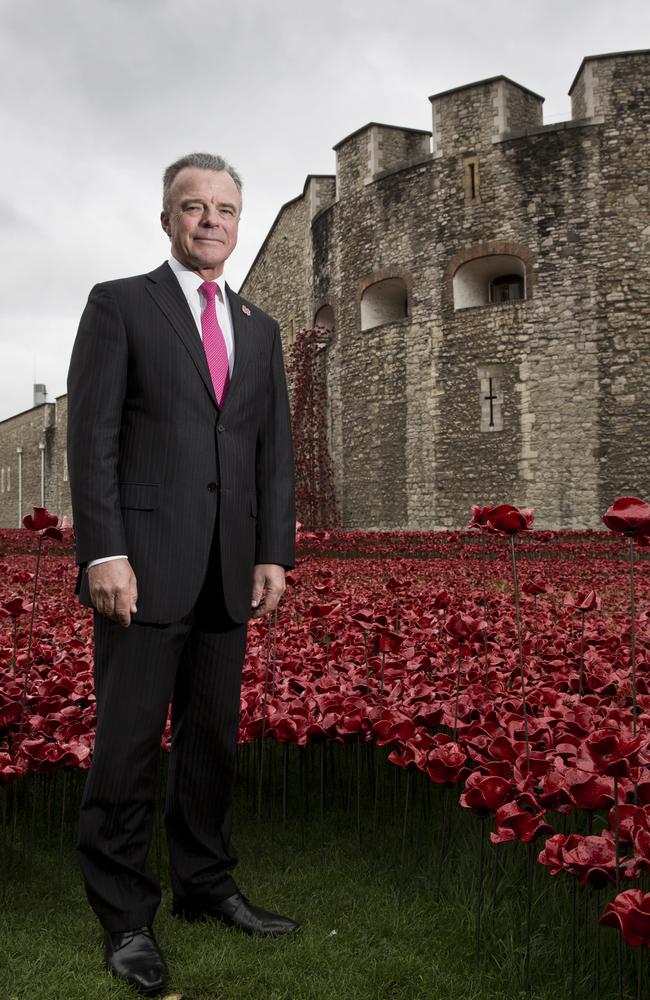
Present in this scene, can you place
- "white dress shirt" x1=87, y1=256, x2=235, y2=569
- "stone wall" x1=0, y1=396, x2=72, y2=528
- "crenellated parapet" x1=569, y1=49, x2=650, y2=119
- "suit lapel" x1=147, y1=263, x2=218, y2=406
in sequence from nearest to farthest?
"suit lapel" x1=147, y1=263, x2=218, y2=406, "white dress shirt" x1=87, y1=256, x2=235, y2=569, "crenellated parapet" x1=569, y1=49, x2=650, y2=119, "stone wall" x1=0, y1=396, x2=72, y2=528

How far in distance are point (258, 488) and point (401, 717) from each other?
813 millimetres

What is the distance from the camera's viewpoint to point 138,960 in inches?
77.1

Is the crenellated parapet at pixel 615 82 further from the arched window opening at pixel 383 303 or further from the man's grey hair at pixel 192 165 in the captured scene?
the man's grey hair at pixel 192 165

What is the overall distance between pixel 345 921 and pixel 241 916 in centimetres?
30

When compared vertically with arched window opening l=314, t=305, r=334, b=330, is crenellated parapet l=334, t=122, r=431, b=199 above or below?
above

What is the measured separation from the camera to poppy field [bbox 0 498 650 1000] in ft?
5.72

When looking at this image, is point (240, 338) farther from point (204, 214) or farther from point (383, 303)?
point (383, 303)

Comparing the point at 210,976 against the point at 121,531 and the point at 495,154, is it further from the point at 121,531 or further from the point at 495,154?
the point at 495,154

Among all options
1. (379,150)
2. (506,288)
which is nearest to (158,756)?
(506,288)

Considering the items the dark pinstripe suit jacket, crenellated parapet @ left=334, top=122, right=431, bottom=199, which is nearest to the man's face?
the dark pinstripe suit jacket

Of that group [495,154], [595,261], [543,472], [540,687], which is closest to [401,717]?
[540,687]

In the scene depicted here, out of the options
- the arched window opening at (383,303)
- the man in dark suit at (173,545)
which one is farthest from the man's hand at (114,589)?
the arched window opening at (383,303)

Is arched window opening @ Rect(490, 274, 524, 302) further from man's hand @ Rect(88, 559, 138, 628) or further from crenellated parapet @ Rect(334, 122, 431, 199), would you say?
man's hand @ Rect(88, 559, 138, 628)

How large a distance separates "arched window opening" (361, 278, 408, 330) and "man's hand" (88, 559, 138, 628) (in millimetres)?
16050
